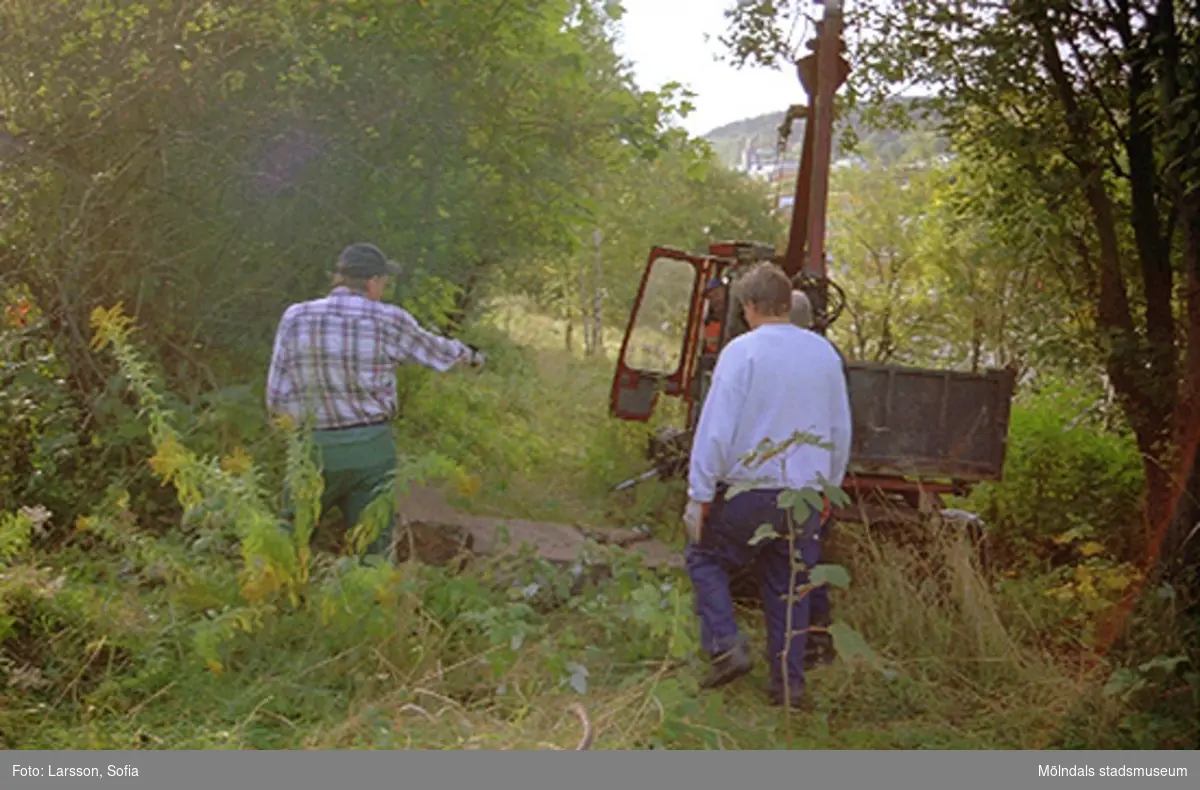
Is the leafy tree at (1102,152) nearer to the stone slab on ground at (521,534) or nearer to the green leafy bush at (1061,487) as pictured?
the green leafy bush at (1061,487)

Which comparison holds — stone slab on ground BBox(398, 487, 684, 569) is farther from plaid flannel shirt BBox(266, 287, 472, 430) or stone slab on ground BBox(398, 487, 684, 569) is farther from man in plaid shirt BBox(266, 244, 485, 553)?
plaid flannel shirt BBox(266, 287, 472, 430)

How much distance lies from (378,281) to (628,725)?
2.40m

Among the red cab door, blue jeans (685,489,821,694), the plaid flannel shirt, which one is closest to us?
blue jeans (685,489,821,694)

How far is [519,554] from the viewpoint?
6184mm

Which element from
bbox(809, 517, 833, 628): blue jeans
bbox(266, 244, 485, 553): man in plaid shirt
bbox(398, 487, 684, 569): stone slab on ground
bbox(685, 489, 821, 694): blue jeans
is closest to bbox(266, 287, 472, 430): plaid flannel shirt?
bbox(266, 244, 485, 553): man in plaid shirt

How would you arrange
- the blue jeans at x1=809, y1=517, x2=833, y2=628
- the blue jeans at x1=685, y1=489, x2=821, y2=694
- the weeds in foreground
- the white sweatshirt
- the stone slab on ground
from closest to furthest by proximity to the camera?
the weeds in foreground
the white sweatshirt
the blue jeans at x1=685, y1=489, x2=821, y2=694
the blue jeans at x1=809, y1=517, x2=833, y2=628
the stone slab on ground

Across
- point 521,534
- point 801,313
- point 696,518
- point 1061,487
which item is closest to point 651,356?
point 1061,487

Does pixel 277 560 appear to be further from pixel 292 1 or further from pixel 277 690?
pixel 292 1

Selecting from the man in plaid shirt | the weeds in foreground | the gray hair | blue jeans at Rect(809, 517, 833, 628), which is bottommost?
the weeds in foreground

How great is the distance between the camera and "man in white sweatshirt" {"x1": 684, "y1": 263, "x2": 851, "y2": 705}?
15.4ft

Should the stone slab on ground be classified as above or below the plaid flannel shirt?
below

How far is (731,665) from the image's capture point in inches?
189

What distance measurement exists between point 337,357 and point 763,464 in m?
2.04

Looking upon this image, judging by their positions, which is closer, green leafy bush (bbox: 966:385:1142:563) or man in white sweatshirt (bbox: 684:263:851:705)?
man in white sweatshirt (bbox: 684:263:851:705)
